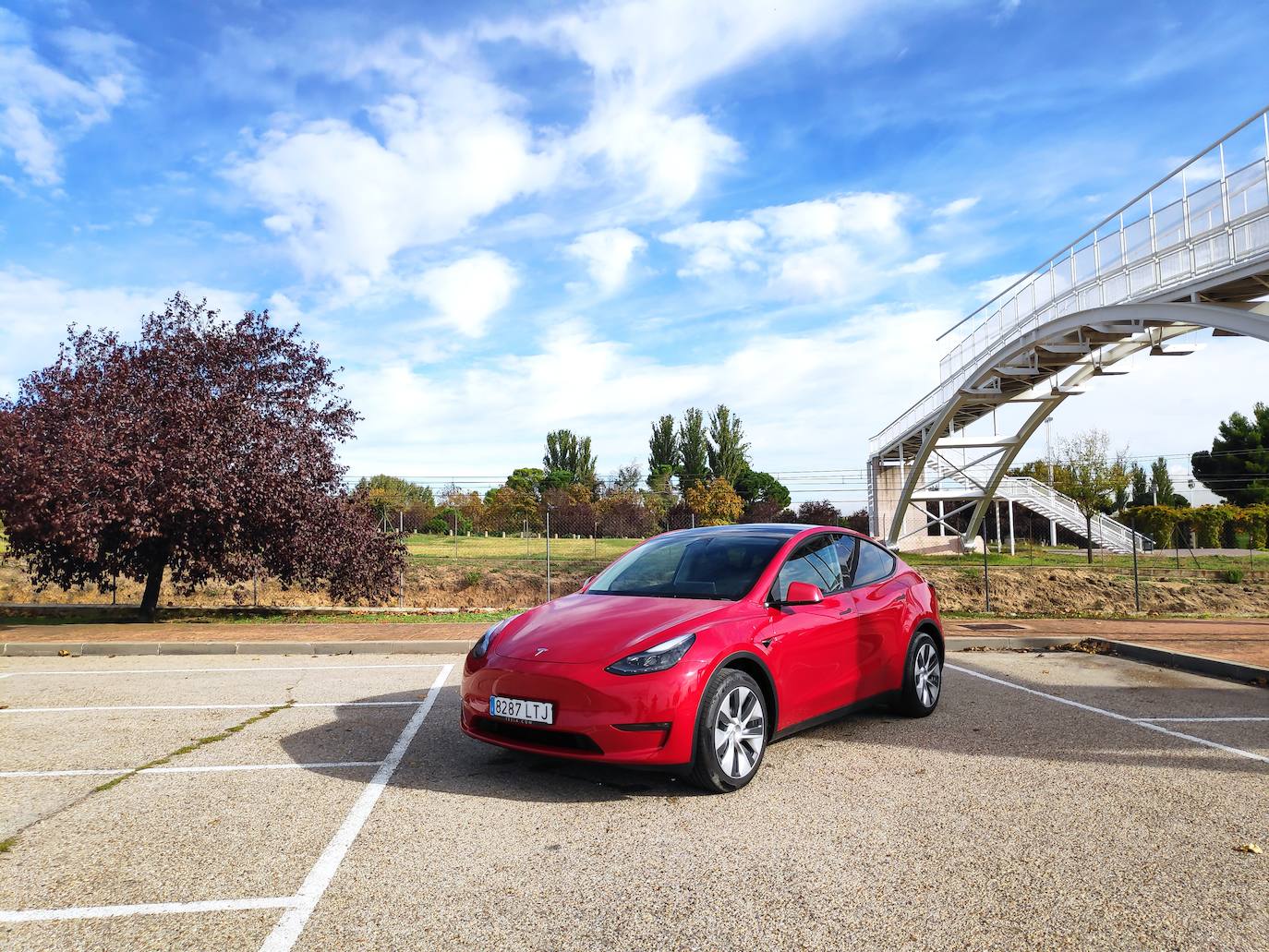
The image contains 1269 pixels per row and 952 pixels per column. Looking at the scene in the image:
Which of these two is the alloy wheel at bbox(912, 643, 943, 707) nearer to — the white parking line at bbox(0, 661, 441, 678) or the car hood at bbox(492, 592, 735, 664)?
the car hood at bbox(492, 592, 735, 664)

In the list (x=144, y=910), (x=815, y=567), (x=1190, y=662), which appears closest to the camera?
(x=144, y=910)

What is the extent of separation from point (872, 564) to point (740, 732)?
232cm

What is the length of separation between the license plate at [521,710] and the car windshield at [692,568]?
1239 mm

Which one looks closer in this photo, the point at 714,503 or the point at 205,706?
the point at 205,706

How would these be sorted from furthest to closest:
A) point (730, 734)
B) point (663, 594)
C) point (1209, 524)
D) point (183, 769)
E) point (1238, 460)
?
1. point (1238, 460)
2. point (1209, 524)
3. point (663, 594)
4. point (183, 769)
5. point (730, 734)

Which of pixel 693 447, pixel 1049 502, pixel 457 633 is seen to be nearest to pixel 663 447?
pixel 693 447

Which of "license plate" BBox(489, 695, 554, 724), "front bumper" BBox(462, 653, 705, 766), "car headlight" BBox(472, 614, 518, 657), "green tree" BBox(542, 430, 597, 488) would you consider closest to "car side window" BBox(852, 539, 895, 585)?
"front bumper" BBox(462, 653, 705, 766)

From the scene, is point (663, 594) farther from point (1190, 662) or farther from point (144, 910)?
point (1190, 662)

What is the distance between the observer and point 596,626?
16.0 feet

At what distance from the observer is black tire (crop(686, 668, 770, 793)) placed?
176 inches

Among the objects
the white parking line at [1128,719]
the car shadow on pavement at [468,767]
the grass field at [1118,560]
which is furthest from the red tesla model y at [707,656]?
the grass field at [1118,560]

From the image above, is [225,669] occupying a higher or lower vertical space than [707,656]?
lower

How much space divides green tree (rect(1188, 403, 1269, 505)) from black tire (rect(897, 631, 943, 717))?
165 ft

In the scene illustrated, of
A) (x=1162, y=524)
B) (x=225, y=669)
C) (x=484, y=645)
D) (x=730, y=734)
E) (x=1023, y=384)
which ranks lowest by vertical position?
(x=225, y=669)
